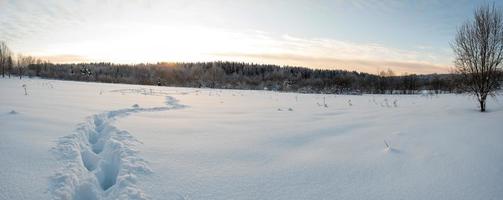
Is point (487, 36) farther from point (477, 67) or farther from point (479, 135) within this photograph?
point (479, 135)

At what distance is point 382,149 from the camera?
4.10 metres

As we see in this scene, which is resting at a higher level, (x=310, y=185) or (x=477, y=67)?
(x=477, y=67)

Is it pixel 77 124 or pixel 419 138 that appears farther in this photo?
pixel 77 124

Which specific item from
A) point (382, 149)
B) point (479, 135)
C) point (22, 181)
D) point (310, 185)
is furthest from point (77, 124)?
point (479, 135)

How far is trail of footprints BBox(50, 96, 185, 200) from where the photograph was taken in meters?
2.78

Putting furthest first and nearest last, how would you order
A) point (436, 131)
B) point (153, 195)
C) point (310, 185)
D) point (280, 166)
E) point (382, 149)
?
point (436, 131) < point (382, 149) < point (280, 166) < point (310, 185) < point (153, 195)

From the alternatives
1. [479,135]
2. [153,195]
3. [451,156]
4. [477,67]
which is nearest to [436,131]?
[479,135]

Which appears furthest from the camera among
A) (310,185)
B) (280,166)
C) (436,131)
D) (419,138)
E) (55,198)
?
(436,131)

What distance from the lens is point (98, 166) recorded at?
3.55 metres

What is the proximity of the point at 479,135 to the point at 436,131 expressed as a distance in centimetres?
64

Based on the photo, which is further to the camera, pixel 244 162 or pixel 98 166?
pixel 244 162

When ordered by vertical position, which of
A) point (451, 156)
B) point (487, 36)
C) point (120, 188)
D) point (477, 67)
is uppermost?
point (487, 36)

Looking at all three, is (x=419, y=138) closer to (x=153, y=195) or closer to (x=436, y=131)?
(x=436, y=131)

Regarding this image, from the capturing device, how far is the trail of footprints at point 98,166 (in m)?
2.78
